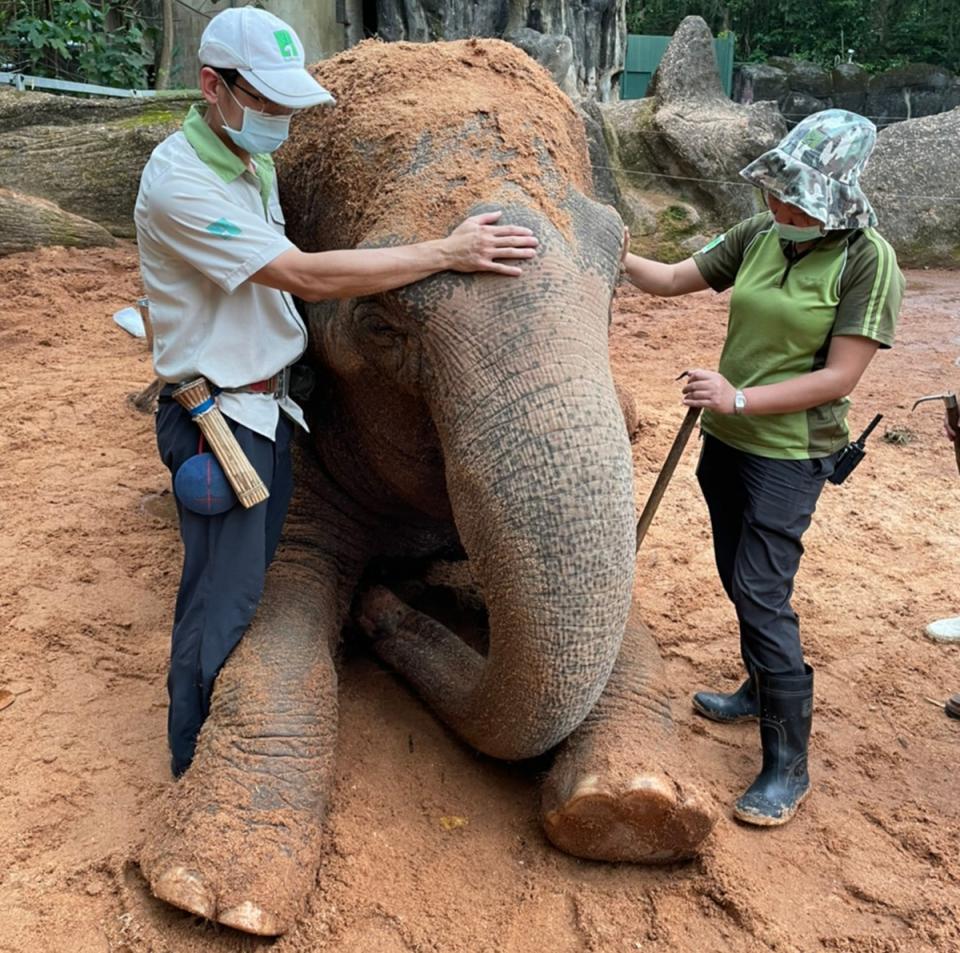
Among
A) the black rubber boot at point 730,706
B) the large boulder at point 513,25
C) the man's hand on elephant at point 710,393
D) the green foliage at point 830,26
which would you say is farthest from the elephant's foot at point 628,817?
the green foliage at point 830,26

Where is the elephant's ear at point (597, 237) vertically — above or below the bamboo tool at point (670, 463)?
above

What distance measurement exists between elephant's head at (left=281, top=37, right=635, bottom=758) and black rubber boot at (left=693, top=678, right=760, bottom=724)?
0.88 metres

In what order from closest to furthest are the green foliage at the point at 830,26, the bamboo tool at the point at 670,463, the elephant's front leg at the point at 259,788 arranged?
the elephant's front leg at the point at 259,788 → the bamboo tool at the point at 670,463 → the green foliage at the point at 830,26

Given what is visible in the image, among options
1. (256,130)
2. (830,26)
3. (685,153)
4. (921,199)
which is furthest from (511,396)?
(830,26)

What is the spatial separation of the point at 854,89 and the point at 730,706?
20653 millimetres

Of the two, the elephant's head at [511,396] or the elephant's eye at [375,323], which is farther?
the elephant's eye at [375,323]

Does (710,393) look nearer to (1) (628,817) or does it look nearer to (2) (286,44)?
(1) (628,817)

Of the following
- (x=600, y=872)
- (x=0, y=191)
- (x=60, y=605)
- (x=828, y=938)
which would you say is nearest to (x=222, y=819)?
(x=600, y=872)

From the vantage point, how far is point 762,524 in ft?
9.66

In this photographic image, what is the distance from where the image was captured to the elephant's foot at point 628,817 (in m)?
2.46

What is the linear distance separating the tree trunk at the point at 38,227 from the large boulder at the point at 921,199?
786 centimetres

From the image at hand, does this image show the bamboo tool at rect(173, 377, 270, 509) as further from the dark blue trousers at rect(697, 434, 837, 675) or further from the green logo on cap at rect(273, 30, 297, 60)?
the dark blue trousers at rect(697, 434, 837, 675)

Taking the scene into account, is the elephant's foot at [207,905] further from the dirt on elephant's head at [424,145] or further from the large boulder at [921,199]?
the large boulder at [921,199]

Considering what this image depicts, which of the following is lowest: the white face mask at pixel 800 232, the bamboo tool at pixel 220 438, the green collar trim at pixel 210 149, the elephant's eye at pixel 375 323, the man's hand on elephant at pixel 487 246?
the bamboo tool at pixel 220 438
